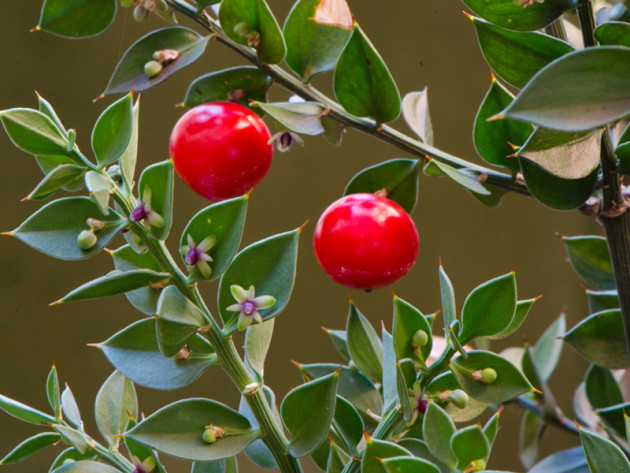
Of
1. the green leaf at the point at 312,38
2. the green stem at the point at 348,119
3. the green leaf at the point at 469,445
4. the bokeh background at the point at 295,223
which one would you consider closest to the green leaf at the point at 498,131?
the green stem at the point at 348,119

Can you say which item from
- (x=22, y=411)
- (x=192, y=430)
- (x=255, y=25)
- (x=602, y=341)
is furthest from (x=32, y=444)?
(x=602, y=341)

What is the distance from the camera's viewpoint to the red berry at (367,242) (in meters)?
0.50

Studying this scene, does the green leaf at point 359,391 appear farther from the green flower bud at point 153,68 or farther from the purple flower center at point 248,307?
the green flower bud at point 153,68

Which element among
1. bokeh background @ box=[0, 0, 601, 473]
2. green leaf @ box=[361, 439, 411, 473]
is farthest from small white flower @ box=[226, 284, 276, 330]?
bokeh background @ box=[0, 0, 601, 473]

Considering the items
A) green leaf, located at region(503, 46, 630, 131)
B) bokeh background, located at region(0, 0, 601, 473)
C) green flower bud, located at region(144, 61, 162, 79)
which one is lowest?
bokeh background, located at region(0, 0, 601, 473)

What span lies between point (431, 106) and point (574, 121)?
133 cm

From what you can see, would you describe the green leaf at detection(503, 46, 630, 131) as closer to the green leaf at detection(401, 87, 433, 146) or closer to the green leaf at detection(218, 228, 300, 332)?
the green leaf at detection(218, 228, 300, 332)

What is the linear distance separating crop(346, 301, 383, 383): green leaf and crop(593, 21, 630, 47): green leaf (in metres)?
0.26

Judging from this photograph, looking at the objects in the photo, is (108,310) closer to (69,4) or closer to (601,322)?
(69,4)

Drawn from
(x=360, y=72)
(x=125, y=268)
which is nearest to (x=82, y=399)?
(x=125, y=268)

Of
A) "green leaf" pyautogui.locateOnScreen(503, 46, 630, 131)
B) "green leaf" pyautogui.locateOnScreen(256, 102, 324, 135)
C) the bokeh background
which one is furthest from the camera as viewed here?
the bokeh background

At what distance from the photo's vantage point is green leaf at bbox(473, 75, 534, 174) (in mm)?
506

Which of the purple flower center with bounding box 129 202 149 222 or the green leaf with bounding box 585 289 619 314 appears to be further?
the green leaf with bounding box 585 289 619 314

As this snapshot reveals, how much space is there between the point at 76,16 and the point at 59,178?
7.5 inches
